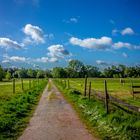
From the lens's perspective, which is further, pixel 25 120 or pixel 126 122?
pixel 25 120

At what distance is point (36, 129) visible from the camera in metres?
12.8

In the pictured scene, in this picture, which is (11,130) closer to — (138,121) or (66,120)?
(66,120)

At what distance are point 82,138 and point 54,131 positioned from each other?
5.31 feet

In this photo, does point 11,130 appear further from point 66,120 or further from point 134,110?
point 134,110

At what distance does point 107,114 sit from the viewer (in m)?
14.7

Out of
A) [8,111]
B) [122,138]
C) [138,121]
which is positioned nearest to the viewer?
[122,138]

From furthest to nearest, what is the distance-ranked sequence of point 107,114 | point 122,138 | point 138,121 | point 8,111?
1. point 8,111
2. point 107,114
3. point 138,121
4. point 122,138

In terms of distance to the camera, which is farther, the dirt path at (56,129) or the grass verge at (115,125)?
the dirt path at (56,129)

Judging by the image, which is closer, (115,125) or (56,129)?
(115,125)

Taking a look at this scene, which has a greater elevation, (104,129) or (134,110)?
Result: (134,110)

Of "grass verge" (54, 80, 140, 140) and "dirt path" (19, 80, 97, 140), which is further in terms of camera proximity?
"dirt path" (19, 80, 97, 140)

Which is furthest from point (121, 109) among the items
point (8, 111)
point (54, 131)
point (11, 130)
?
point (8, 111)

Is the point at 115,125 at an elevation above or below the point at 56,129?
above

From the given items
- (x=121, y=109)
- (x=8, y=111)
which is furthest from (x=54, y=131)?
(x=8, y=111)
